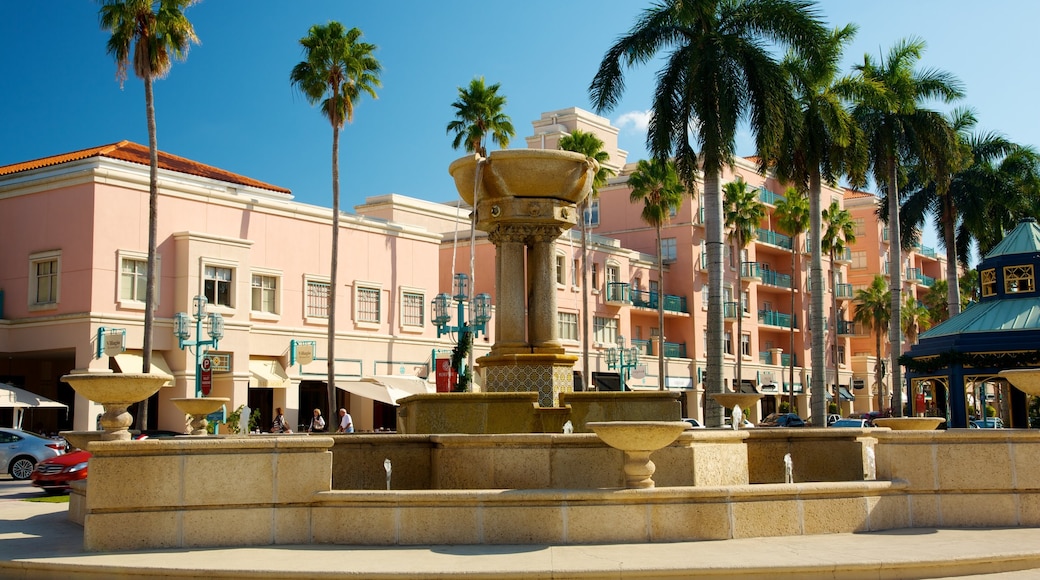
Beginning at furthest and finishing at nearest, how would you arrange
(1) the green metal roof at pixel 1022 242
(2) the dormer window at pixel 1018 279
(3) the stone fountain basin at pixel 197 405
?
(2) the dormer window at pixel 1018 279 < (1) the green metal roof at pixel 1022 242 < (3) the stone fountain basin at pixel 197 405

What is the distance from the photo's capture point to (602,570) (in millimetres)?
9656

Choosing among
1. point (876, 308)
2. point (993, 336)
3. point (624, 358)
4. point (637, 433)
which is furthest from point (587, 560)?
point (876, 308)

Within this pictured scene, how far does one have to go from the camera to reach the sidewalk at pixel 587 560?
31.9 ft

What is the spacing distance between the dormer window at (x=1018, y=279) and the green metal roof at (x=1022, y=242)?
0.49 meters

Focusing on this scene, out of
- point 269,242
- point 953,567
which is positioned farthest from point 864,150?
point 953,567

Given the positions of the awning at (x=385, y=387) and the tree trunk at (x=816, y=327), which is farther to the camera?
the awning at (x=385, y=387)

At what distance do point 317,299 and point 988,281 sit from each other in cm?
2485

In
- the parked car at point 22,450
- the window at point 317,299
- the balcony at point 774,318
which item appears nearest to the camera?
the parked car at point 22,450

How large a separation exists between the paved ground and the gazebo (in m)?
19.5

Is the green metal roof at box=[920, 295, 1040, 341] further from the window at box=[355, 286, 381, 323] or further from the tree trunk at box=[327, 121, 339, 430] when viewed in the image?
the window at box=[355, 286, 381, 323]

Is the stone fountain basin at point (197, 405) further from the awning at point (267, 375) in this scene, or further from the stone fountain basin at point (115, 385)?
the awning at point (267, 375)

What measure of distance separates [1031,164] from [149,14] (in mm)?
42363

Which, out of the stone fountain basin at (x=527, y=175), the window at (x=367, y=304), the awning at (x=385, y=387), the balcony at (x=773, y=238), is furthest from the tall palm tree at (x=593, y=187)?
the stone fountain basin at (x=527, y=175)

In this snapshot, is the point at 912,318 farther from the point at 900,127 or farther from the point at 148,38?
the point at 148,38
